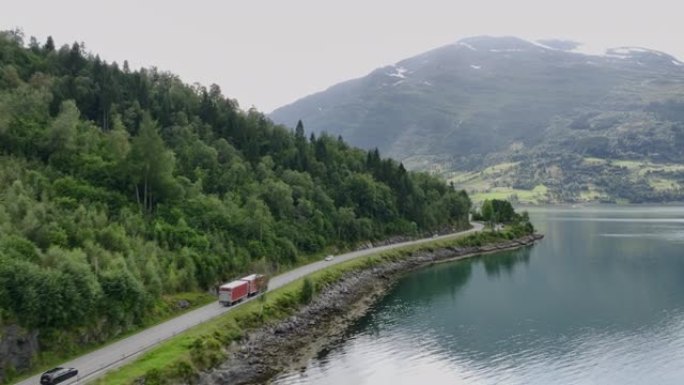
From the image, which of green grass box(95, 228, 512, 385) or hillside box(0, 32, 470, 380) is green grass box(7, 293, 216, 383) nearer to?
hillside box(0, 32, 470, 380)

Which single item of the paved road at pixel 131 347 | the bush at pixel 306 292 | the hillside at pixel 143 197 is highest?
the hillside at pixel 143 197

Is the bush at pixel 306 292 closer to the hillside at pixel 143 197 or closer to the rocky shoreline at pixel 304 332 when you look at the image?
the rocky shoreline at pixel 304 332

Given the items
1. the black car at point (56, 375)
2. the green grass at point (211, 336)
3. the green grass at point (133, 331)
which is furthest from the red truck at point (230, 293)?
the black car at point (56, 375)

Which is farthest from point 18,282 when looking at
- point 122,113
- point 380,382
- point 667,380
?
point 122,113

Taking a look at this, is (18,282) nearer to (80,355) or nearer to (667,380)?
(80,355)

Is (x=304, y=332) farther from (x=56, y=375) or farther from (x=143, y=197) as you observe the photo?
(x=143, y=197)

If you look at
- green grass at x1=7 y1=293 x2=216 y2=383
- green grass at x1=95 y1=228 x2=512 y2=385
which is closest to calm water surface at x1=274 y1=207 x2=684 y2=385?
green grass at x1=95 y1=228 x2=512 y2=385
